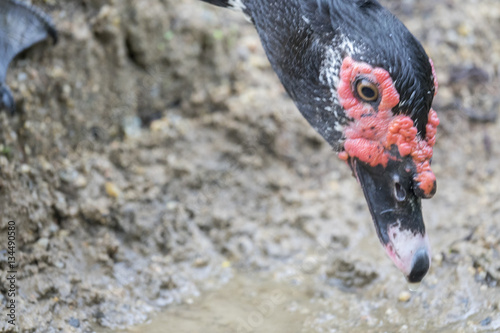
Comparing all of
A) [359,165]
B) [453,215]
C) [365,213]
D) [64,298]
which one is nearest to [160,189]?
[64,298]

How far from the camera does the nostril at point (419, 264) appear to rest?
2355 mm

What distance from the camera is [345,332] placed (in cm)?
282

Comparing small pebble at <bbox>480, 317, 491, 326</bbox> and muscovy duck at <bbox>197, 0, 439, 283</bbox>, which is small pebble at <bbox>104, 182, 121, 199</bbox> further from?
small pebble at <bbox>480, 317, 491, 326</bbox>

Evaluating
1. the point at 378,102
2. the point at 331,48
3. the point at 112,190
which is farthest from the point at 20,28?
the point at 378,102

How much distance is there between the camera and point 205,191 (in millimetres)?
3857

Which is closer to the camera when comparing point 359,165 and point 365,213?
point 359,165

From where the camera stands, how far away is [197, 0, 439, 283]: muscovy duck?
2.34 metres

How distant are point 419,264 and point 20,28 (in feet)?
8.72

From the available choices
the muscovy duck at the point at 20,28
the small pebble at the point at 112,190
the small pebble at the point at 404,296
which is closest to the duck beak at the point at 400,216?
the small pebble at the point at 404,296

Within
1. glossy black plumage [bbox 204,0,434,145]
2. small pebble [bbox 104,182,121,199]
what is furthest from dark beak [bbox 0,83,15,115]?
glossy black plumage [bbox 204,0,434,145]

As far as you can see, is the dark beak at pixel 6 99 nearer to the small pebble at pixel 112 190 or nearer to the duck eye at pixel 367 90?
the small pebble at pixel 112 190

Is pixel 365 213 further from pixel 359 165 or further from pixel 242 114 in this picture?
pixel 359 165

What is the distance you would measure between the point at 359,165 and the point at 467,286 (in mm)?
917

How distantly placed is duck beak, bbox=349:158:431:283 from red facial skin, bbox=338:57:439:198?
0.13 feet
